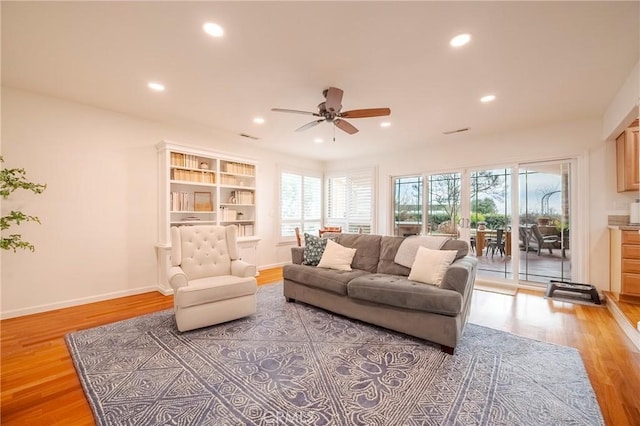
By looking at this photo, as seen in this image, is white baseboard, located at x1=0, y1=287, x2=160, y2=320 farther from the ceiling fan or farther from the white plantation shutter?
the white plantation shutter

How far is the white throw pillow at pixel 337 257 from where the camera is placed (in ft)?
11.6

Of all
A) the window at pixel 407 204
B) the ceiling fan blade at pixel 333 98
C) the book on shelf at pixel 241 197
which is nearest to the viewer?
the ceiling fan blade at pixel 333 98

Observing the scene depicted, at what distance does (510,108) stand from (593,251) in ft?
8.04

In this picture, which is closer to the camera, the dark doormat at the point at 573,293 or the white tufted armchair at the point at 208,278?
the white tufted armchair at the point at 208,278

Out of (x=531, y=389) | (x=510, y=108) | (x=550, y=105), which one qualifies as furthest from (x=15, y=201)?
(x=550, y=105)

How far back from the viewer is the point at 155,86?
321 cm

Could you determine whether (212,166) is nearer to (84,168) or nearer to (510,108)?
(84,168)

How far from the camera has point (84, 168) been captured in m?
3.75

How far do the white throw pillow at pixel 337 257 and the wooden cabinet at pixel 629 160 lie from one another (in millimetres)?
3604

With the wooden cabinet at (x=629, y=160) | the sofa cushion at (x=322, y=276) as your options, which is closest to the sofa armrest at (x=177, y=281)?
the sofa cushion at (x=322, y=276)

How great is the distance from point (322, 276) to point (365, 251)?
2.41 ft

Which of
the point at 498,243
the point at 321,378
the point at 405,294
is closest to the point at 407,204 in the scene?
the point at 498,243

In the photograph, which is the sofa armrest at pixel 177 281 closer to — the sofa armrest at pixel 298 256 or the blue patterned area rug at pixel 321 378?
the blue patterned area rug at pixel 321 378

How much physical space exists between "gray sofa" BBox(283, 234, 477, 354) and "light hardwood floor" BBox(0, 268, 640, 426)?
3.04 ft
